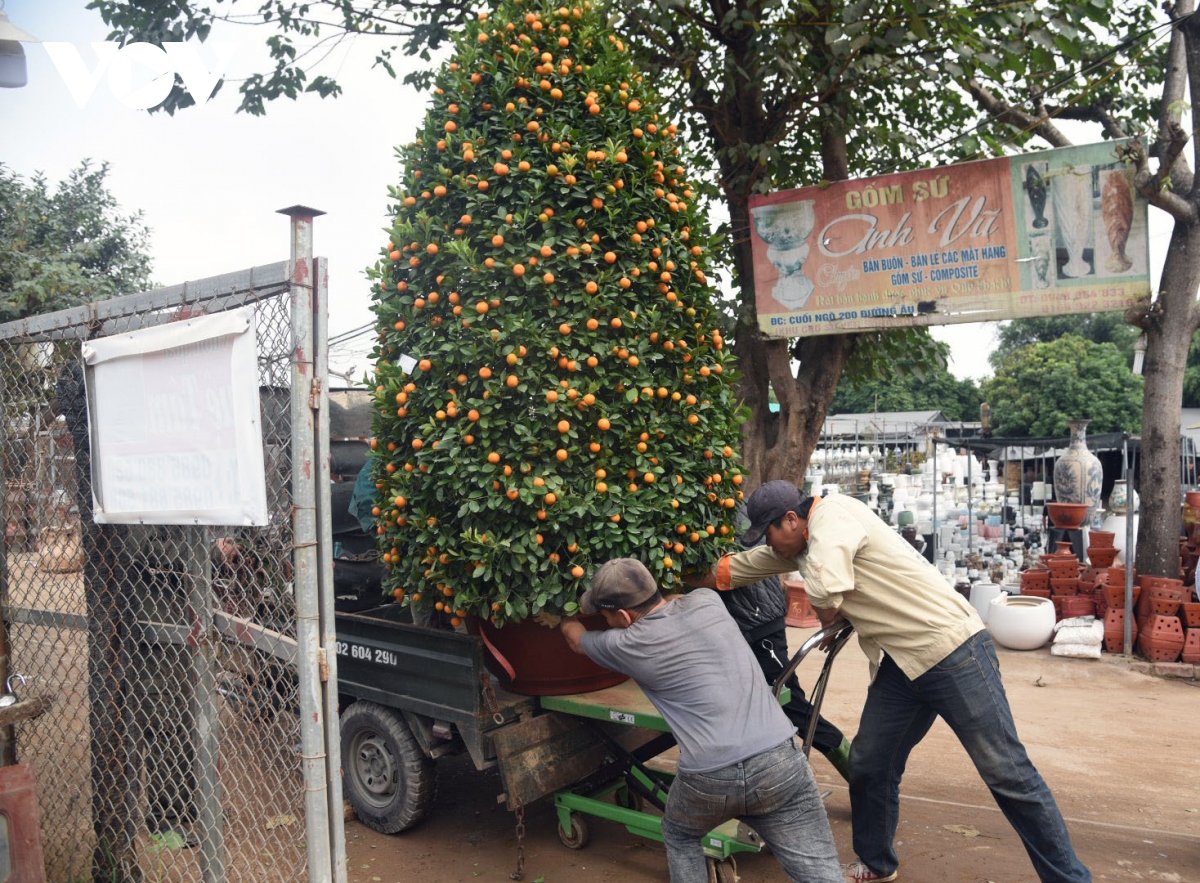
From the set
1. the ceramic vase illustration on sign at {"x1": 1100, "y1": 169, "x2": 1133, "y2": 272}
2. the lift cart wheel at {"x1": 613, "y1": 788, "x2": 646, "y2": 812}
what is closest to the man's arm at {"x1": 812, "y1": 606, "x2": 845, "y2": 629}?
the lift cart wheel at {"x1": 613, "y1": 788, "x2": 646, "y2": 812}

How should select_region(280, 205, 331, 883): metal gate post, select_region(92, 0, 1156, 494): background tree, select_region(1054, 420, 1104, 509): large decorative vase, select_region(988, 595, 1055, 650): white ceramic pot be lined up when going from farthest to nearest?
select_region(1054, 420, 1104, 509): large decorative vase → select_region(988, 595, 1055, 650): white ceramic pot → select_region(92, 0, 1156, 494): background tree → select_region(280, 205, 331, 883): metal gate post

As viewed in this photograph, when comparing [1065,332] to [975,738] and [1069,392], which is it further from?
[975,738]

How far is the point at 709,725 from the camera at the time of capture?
3.14m

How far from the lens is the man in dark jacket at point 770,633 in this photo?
474cm

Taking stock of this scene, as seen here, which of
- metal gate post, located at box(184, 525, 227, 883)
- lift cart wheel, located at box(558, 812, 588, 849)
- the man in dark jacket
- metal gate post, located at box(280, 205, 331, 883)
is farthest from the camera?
the man in dark jacket

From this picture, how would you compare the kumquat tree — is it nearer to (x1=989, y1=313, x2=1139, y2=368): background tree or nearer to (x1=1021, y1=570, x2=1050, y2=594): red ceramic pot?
(x1=1021, y1=570, x2=1050, y2=594): red ceramic pot

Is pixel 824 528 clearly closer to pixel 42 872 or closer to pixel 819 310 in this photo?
pixel 42 872

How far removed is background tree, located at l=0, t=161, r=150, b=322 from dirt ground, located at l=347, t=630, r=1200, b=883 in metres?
11.2

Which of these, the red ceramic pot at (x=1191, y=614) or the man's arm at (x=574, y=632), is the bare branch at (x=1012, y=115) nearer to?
the red ceramic pot at (x=1191, y=614)

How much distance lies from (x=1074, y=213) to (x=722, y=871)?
5.93m

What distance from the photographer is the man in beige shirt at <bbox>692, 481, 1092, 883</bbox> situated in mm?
3525

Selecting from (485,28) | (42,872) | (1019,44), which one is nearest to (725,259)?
(1019,44)

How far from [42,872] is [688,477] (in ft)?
8.90

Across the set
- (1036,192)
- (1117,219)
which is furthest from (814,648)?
(1117,219)
